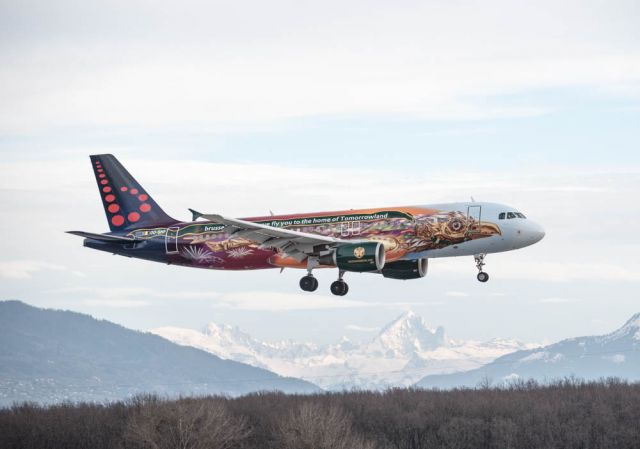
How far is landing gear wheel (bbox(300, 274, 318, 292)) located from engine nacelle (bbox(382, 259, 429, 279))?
520 cm

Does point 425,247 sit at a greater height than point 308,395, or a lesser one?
greater

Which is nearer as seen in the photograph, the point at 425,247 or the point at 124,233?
the point at 425,247

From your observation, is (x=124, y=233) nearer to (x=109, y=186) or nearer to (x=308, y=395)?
(x=109, y=186)

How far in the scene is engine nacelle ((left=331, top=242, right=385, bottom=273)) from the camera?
73938mm

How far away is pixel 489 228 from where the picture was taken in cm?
7475

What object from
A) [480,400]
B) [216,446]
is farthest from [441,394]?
[216,446]

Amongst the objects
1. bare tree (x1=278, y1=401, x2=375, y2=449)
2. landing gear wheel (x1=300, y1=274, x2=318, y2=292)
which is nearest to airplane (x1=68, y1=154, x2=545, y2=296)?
landing gear wheel (x1=300, y1=274, x2=318, y2=292)

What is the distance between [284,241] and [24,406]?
3525 centimetres

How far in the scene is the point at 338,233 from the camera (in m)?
77.8

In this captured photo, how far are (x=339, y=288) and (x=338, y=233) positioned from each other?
437 centimetres

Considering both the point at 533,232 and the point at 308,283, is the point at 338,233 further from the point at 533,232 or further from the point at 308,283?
the point at 533,232

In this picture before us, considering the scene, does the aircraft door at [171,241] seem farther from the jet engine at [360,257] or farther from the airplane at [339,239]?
the jet engine at [360,257]

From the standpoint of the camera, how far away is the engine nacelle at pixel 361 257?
243 ft

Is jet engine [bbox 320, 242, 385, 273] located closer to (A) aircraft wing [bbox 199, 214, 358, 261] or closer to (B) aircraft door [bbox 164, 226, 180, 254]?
(A) aircraft wing [bbox 199, 214, 358, 261]
